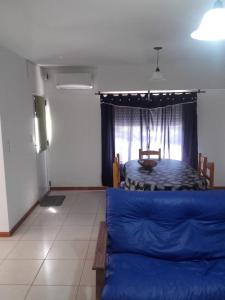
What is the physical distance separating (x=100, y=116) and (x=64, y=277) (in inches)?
123

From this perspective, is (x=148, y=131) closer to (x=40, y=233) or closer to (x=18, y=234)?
(x=40, y=233)

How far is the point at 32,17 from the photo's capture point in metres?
2.33

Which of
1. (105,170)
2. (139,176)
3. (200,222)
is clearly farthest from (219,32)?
(105,170)

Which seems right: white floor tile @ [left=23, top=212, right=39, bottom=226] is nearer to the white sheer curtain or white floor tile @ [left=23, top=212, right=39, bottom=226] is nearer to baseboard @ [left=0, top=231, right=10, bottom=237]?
baseboard @ [left=0, top=231, right=10, bottom=237]

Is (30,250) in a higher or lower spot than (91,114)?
lower

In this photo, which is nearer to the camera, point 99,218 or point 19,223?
point 19,223

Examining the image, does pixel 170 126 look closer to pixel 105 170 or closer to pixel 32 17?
pixel 105 170

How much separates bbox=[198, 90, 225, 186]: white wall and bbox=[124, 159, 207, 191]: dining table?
4.42ft

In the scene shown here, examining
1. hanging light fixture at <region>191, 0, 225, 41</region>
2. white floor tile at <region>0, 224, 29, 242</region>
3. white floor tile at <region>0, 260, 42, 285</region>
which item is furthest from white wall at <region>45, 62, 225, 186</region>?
hanging light fixture at <region>191, 0, 225, 41</region>

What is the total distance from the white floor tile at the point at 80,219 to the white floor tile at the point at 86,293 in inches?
54.1

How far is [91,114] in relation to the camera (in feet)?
16.7

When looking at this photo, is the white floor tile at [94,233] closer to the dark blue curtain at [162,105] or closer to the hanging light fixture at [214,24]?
the dark blue curtain at [162,105]

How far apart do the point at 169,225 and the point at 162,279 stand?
19.5 inches

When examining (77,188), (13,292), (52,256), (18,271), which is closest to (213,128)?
(77,188)
